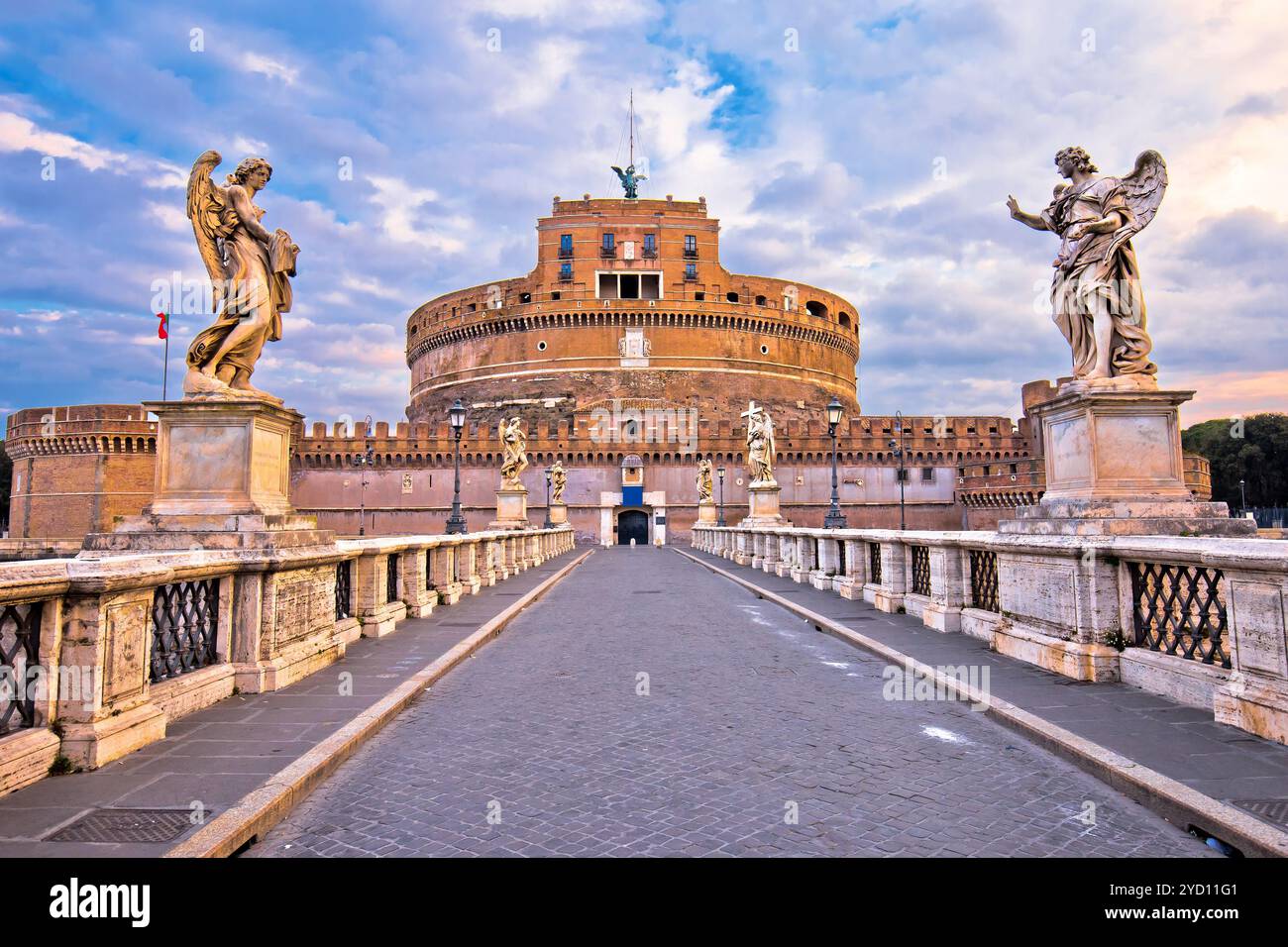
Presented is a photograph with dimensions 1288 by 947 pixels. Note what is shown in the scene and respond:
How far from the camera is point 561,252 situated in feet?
228

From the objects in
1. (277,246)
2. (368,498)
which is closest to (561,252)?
(368,498)

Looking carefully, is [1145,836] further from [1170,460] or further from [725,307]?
[725,307]

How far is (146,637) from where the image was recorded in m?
4.57

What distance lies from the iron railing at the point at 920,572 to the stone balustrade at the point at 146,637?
22.1 feet

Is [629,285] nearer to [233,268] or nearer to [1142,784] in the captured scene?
[233,268]

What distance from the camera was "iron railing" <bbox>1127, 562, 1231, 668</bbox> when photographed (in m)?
4.95

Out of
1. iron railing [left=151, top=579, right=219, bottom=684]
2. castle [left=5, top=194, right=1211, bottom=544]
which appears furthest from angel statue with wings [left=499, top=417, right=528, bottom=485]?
castle [left=5, top=194, right=1211, bottom=544]

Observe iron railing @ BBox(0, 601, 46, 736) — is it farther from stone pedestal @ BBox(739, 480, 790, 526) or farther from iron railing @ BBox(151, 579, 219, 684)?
stone pedestal @ BBox(739, 480, 790, 526)

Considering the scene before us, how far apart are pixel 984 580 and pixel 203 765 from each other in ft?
23.3

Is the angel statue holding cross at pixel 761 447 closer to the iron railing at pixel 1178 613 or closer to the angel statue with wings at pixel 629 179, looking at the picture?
the iron railing at pixel 1178 613

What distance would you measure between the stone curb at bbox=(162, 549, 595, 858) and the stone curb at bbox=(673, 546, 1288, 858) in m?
3.96

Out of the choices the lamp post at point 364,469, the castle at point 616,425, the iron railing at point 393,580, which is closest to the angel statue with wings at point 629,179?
the castle at point 616,425

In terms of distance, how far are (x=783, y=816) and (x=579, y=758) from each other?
1.37 meters

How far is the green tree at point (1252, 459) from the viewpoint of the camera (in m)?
64.4
